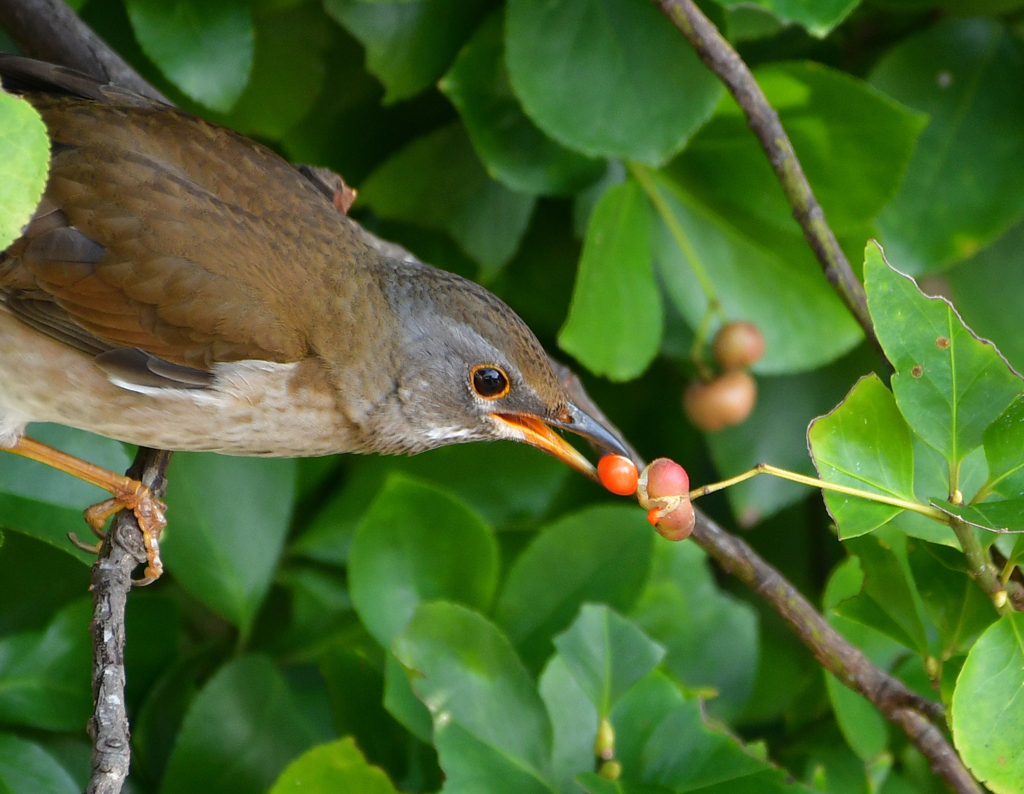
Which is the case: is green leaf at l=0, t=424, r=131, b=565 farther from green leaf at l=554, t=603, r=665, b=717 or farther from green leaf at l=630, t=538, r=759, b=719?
green leaf at l=630, t=538, r=759, b=719

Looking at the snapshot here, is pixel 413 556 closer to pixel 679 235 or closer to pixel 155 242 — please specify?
pixel 155 242

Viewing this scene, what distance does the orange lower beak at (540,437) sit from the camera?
202cm

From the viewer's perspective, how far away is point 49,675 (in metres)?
1.89

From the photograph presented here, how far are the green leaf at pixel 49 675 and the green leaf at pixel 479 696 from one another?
62 centimetres

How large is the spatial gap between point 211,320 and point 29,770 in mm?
815

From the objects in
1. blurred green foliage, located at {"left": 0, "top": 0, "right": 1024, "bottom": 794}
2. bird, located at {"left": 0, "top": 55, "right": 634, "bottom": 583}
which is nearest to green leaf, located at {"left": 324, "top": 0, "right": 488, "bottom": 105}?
blurred green foliage, located at {"left": 0, "top": 0, "right": 1024, "bottom": 794}

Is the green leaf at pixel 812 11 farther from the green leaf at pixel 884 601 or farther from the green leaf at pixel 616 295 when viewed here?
the green leaf at pixel 884 601

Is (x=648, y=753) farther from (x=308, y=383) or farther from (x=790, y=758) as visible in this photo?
(x=308, y=383)

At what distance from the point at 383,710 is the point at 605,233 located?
106cm

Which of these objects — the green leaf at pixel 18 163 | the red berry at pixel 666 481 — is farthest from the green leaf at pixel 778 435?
the green leaf at pixel 18 163

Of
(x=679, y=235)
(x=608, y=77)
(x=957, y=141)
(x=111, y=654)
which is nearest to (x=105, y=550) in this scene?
(x=111, y=654)

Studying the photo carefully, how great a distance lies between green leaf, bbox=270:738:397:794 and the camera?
165cm

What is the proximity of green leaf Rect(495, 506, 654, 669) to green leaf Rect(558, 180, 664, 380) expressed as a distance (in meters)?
0.33

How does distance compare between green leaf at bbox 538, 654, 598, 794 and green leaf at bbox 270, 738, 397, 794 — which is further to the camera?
green leaf at bbox 538, 654, 598, 794
